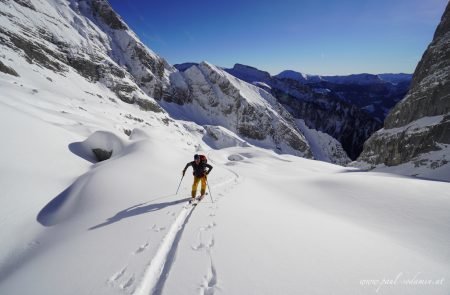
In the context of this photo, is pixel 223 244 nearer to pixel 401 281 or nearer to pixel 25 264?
pixel 401 281

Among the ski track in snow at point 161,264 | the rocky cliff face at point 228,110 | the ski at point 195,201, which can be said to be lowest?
the ski at point 195,201

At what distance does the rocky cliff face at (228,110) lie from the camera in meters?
125

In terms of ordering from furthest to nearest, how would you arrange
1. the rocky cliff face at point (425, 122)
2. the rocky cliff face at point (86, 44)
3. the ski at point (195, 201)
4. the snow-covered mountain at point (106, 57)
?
1. the snow-covered mountain at point (106, 57)
2. the rocky cliff face at point (86, 44)
3. the rocky cliff face at point (425, 122)
4. the ski at point (195, 201)

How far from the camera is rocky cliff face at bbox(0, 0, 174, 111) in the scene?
69500 mm

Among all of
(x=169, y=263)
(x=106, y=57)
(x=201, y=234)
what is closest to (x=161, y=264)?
(x=169, y=263)

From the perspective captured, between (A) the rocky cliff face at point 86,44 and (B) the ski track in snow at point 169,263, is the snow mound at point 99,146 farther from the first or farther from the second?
(A) the rocky cliff face at point 86,44

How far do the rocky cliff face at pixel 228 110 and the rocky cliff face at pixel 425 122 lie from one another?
50370 millimetres

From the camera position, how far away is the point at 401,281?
16.1 feet

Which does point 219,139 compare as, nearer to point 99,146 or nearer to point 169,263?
point 99,146

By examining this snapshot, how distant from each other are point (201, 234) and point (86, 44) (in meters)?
108

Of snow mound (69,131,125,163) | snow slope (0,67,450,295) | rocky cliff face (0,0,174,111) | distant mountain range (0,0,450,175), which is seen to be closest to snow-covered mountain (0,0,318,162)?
rocky cliff face (0,0,174,111)

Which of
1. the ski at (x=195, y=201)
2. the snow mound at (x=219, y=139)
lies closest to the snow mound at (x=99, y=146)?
the ski at (x=195, y=201)

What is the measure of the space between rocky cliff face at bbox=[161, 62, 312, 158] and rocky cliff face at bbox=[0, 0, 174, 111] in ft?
36.5

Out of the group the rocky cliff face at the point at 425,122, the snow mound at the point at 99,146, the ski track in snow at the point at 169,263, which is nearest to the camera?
the ski track in snow at the point at 169,263
